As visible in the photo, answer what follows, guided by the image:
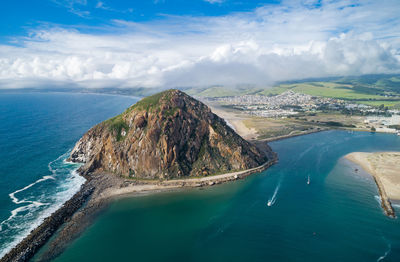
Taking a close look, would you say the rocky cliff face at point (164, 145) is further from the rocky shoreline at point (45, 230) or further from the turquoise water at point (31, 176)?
the rocky shoreline at point (45, 230)

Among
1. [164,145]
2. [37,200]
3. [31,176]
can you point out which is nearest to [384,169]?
[164,145]

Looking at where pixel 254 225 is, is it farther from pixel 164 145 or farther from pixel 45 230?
pixel 45 230

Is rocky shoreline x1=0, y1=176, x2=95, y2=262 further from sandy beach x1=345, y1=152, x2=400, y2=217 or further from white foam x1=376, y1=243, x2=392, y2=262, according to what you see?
sandy beach x1=345, y1=152, x2=400, y2=217

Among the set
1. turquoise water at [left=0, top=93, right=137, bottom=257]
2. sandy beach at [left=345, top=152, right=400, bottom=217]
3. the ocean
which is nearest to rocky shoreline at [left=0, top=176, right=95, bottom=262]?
turquoise water at [left=0, top=93, right=137, bottom=257]

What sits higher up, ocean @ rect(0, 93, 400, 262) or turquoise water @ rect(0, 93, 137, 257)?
turquoise water @ rect(0, 93, 137, 257)

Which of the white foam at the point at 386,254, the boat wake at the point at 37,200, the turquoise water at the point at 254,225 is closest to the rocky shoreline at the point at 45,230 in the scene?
the boat wake at the point at 37,200

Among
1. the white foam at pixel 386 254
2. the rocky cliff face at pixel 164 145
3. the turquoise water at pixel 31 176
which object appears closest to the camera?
the white foam at pixel 386 254
